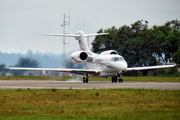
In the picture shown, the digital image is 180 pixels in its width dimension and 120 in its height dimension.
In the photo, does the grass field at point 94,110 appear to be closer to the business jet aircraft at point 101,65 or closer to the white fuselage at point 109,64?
the white fuselage at point 109,64

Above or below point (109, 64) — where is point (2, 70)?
above

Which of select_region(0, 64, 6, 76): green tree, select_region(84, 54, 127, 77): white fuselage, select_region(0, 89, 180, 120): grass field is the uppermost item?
select_region(0, 64, 6, 76): green tree

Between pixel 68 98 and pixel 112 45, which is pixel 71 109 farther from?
pixel 112 45

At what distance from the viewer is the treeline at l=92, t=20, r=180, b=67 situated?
7912cm

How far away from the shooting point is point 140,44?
259 ft

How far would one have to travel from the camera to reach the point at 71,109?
15.0 meters

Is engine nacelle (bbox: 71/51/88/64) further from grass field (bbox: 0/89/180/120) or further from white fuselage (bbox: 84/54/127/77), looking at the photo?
grass field (bbox: 0/89/180/120)

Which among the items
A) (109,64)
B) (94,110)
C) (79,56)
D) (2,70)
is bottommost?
(94,110)

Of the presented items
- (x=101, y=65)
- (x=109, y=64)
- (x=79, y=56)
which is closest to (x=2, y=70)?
(x=79, y=56)

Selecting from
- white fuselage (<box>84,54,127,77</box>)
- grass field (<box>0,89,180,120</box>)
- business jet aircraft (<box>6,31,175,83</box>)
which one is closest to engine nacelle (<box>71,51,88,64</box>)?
business jet aircraft (<box>6,31,175,83</box>)

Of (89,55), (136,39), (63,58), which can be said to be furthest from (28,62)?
(136,39)

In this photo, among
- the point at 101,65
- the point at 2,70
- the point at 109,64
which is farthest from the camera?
the point at 2,70

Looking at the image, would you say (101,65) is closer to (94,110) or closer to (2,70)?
(94,110)

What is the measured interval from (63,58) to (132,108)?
43.3 metres
